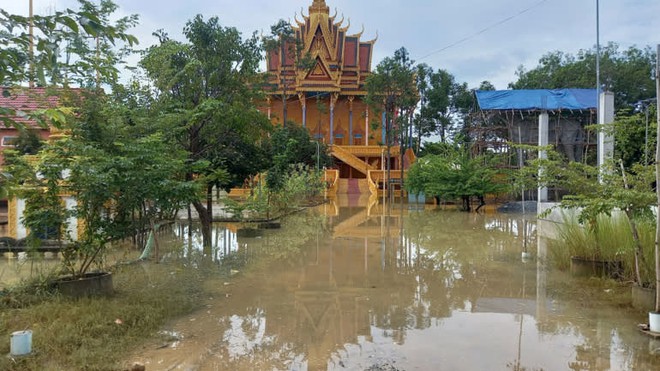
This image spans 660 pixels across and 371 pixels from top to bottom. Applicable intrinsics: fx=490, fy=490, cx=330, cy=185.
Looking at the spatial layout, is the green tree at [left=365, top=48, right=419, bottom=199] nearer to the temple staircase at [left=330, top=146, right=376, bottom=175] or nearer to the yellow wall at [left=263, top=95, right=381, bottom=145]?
the temple staircase at [left=330, top=146, right=376, bottom=175]

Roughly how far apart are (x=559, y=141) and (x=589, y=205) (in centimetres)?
2500

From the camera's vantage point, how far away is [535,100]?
1128 inches

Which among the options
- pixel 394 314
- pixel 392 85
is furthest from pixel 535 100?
pixel 394 314

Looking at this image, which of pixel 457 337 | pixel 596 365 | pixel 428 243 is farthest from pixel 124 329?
pixel 428 243

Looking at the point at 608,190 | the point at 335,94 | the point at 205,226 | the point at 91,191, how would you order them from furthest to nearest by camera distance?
the point at 335,94 → the point at 205,226 → the point at 608,190 → the point at 91,191

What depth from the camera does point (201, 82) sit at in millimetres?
10344

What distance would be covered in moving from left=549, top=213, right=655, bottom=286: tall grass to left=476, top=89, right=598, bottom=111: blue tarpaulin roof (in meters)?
20.8

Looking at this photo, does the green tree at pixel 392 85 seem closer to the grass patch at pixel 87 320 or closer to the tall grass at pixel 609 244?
the tall grass at pixel 609 244

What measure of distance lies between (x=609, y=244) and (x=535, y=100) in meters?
23.2

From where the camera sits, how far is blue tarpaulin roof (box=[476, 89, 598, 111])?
1112 inches

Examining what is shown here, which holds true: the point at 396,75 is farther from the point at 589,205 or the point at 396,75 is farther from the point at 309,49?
the point at 589,205

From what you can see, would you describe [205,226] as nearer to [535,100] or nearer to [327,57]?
[535,100]

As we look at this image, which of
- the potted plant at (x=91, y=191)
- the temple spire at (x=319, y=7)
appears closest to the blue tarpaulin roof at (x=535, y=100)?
the temple spire at (x=319, y=7)

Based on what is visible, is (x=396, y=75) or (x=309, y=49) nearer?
(x=396, y=75)
